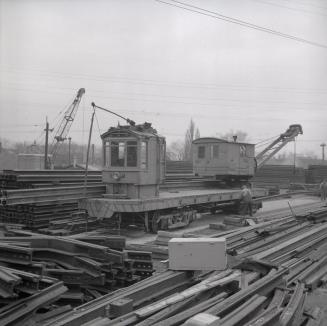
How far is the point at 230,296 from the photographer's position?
607 cm

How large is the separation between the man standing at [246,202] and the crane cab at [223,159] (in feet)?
5.87

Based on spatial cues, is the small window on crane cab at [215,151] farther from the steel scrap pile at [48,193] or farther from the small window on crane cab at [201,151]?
the steel scrap pile at [48,193]

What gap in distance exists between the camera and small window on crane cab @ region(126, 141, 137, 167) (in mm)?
14305

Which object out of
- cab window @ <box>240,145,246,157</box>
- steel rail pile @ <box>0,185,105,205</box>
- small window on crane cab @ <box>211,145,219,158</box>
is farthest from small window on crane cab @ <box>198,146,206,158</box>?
steel rail pile @ <box>0,185,105,205</box>

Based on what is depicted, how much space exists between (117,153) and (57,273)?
26.1ft

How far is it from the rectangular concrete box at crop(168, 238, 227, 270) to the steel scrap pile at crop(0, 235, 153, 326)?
0.81 m

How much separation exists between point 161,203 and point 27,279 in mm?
8600

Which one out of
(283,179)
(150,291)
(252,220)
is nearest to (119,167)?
(252,220)

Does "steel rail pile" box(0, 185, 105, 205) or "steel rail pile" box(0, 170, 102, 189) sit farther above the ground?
"steel rail pile" box(0, 170, 102, 189)

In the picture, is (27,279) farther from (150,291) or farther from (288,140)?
(288,140)

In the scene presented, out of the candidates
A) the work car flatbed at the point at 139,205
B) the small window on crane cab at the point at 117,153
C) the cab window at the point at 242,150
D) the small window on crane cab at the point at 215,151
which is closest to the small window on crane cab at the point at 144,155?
the small window on crane cab at the point at 117,153

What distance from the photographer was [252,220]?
16.7 metres

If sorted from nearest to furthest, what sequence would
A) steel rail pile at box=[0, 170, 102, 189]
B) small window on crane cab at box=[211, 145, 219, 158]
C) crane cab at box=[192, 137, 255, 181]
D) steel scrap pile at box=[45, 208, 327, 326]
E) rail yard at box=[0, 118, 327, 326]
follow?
steel scrap pile at box=[45, 208, 327, 326] → rail yard at box=[0, 118, 327, 326] → steel rail pile at box=[0, 170, 102, 189] → crane cab at box=[192, 137, 255, 181] → small window on crane cab at box=[211, 145, 219, 158]

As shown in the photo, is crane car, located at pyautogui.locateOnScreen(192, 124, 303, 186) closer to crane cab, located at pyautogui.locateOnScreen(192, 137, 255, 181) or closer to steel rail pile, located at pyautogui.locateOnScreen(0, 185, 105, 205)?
crane cab, located at pyautogui.locateOnScreen(192, 137, 255, 181)
